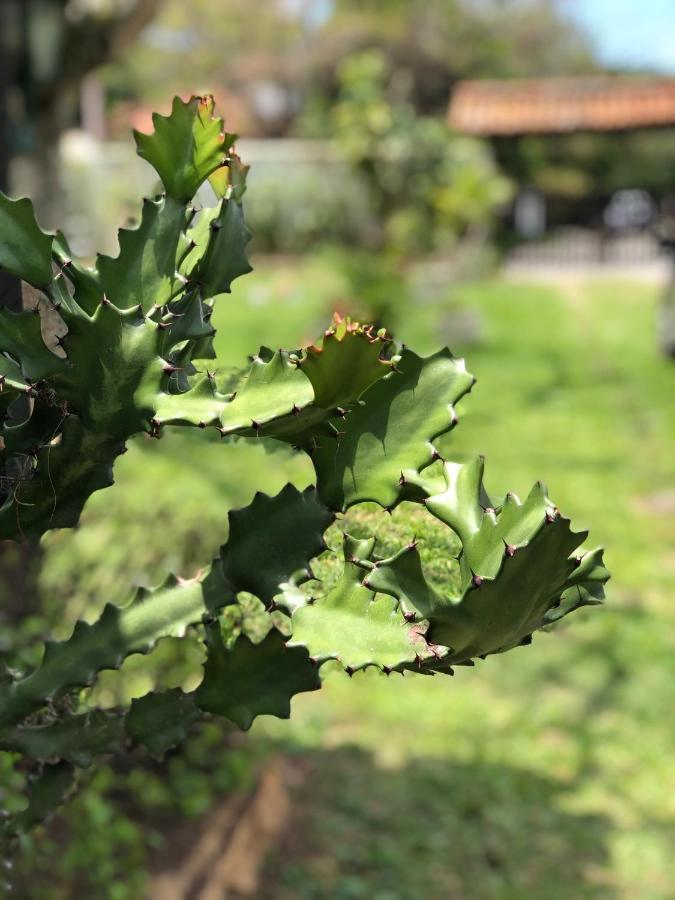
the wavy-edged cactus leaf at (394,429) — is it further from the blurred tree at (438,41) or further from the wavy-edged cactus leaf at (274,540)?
the blurred tree at (438,41)

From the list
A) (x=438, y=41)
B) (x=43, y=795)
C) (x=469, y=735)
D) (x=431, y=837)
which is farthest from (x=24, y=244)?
(x=438, y=41)

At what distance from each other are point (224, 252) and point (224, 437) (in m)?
0.23

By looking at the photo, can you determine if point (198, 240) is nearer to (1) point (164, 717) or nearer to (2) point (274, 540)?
(2) point (274, 540)

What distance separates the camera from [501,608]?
1083 mm

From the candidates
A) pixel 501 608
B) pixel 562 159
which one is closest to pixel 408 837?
pixel 501 608

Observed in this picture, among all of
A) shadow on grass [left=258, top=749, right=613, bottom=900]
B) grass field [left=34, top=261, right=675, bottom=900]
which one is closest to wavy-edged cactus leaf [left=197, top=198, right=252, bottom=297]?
grass field [left=34, top=261, right=675, bottom=900]

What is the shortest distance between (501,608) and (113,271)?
61 cm

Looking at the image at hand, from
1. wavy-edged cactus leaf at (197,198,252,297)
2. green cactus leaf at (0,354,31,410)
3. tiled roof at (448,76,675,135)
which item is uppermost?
tiled roof at (448,76,675,135)

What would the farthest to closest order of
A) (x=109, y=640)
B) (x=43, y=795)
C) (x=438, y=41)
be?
(x=438, y=41), (x=43, y=795), (x=109, y=640)

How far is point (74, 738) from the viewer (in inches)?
58.1

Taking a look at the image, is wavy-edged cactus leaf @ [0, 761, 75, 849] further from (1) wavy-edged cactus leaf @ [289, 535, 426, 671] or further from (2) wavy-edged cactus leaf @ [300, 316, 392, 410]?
(2) wavy-edged cactus leaf @ [300, 316, 392, 410]

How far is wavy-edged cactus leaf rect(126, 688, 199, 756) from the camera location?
4.74 feet

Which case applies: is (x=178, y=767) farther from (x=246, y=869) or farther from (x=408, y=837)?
(x=408, y=837)

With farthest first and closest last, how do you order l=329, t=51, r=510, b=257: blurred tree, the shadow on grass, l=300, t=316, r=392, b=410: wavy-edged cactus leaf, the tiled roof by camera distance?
the tiled roof < l=329, t=51, r=510, b=257: blurred tree < the shadow on grass < l=300, t=316, r=392, b=410: wavy-edged cactus leaf
